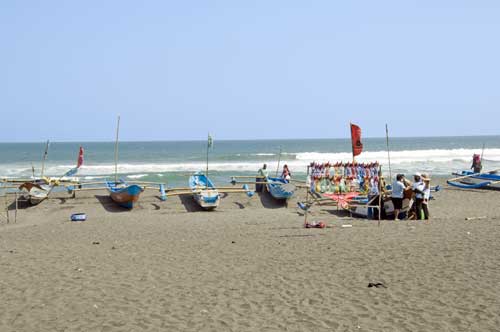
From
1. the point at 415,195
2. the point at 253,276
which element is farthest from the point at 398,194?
the point at 253,276

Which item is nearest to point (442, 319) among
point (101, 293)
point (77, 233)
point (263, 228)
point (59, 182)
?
point (101, 293)

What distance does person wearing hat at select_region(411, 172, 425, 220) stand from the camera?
1169cm

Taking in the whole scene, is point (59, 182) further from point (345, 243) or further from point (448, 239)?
point (448, 239)

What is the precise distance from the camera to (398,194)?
1191 centimetres

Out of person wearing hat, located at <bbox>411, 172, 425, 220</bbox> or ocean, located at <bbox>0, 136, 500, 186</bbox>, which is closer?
person wearing hat, located at <bbox>411, 172, 425, 220</bbox>

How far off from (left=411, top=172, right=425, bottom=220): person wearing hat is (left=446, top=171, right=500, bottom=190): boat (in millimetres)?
8197

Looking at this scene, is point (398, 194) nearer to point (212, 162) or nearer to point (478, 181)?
point (478, 181)

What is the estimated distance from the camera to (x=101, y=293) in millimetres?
6191

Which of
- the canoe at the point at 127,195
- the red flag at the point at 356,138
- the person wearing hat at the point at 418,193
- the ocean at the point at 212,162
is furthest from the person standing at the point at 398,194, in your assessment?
the ocean at the point at 212,162

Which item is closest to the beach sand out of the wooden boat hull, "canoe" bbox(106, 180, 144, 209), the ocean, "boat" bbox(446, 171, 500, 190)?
"canoe" bbox(106, 180, 144, 209)

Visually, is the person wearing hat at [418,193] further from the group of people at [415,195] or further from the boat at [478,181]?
the boat at [478,181]

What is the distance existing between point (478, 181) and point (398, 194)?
9667 mm

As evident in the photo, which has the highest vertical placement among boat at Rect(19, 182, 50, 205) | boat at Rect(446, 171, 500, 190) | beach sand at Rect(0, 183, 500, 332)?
boat at Rect(446, 171, 500, 190)

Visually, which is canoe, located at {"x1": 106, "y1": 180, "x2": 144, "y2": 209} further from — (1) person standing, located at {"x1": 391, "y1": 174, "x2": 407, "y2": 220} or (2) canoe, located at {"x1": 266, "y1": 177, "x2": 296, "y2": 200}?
(1) person standing, located at {"x1": 391, "y1": 174, "x2": 407, "y2": 220}
